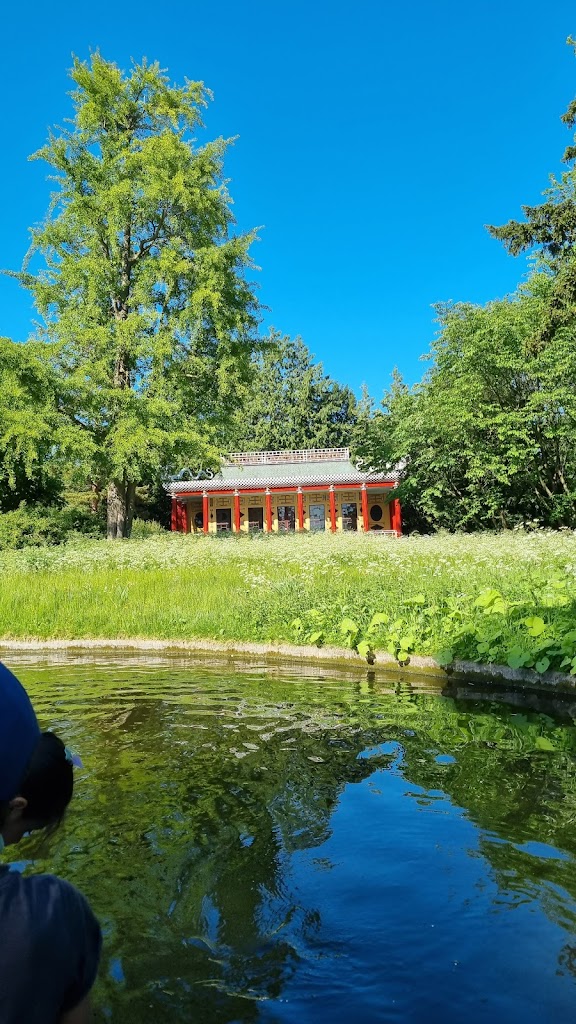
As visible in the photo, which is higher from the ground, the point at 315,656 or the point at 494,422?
the point at 494,422

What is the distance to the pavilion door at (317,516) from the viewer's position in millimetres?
41469

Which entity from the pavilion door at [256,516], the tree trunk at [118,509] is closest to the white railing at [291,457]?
the pavilion door at [256,516]

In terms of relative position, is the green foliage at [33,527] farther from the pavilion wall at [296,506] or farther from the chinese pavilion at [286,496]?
the pavilion wall at [296,506]

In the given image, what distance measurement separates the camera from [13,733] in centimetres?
126

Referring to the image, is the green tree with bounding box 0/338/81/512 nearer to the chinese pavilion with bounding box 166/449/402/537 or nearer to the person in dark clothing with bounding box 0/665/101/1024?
the chinese pavilion with bounding box 166/449/402/537

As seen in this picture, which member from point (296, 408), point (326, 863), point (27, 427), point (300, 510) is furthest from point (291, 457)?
point (326, 863)

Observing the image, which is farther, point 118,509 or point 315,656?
point 118,509

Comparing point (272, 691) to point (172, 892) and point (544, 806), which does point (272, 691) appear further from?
point (172, 892)

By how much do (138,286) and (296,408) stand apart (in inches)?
1415

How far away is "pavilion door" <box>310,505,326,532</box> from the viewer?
136ft

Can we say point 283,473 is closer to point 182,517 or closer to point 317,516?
point 317,516

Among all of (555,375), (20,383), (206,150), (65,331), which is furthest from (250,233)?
(555,375)

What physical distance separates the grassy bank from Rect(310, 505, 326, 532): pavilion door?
82.4 ft

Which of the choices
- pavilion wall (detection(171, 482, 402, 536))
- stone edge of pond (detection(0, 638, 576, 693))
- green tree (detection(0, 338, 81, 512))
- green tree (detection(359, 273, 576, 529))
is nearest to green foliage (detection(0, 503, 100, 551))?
green tree (detection(0, 338, 81, 512))
